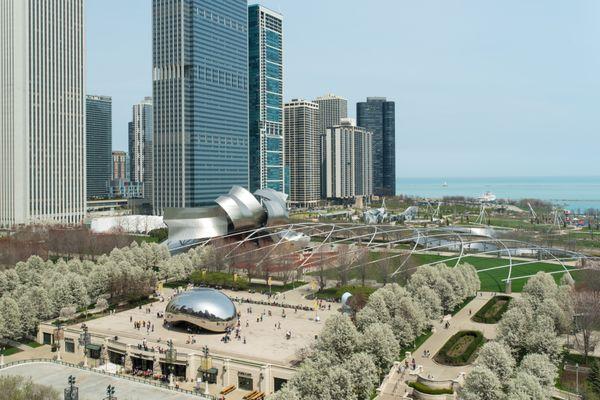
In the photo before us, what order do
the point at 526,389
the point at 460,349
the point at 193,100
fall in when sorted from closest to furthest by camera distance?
the point at 526,389, the point at 460,349, the point at 193,100

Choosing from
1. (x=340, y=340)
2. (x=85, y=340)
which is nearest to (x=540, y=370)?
(x=340, y=340)

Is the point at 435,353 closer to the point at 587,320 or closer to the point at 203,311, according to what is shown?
the point at 587,320

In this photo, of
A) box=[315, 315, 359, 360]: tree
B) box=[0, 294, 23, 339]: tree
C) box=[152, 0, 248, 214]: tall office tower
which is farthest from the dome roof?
box=[152, 0, 248, 214]: tall office tower

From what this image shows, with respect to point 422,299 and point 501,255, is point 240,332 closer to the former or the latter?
point 422,299

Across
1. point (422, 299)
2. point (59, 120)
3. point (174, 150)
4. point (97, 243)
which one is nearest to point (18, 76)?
point (59, 120)

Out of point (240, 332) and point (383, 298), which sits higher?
point (383, 298)

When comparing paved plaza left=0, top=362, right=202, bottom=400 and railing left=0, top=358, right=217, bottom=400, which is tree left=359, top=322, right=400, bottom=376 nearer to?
railing left=0, top=358, right=217, bottom=400
